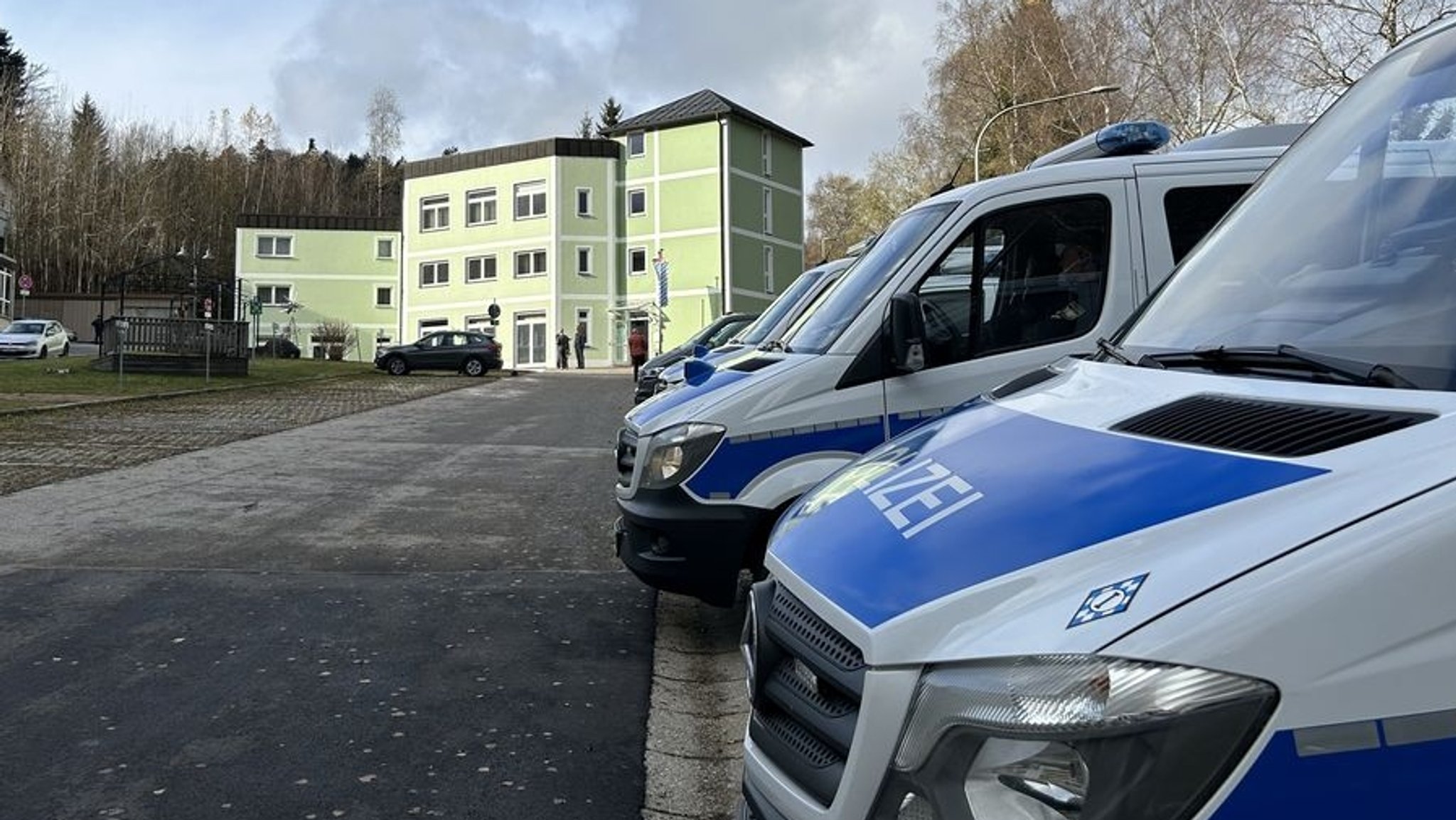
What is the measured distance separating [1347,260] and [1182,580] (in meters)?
1.36

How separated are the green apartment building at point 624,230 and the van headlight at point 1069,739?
47888 mm

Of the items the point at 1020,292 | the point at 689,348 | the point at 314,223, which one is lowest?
the point at 1020,292

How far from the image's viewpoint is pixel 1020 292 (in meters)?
5.08

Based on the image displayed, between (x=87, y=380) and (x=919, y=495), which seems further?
(x=87, y=380)

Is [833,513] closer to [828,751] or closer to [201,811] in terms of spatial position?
[828,751]

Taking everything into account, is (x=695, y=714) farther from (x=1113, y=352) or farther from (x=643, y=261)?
(x=643, y=261)

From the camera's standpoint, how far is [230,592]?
6.45 m

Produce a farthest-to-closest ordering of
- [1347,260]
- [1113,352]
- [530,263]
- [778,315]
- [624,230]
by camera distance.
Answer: [624,230] < [530,263] < [778,315] < [1113,352] < [1347,260]

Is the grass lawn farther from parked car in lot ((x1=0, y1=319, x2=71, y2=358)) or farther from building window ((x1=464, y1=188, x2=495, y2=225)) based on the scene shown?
building window ((x1=464, y1=188, x2=495, y2=225))

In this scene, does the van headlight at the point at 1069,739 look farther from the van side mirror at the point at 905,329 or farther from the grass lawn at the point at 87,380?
the grass lawn at the point at 87,380

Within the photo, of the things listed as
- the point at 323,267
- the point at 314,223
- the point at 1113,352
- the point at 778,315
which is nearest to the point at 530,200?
the point at 323,267

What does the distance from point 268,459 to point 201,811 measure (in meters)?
9.91

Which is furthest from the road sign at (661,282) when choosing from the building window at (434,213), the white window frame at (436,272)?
the building window at (434,213)

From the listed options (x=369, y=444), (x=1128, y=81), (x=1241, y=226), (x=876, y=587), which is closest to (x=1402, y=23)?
(x=1128, y=81)
